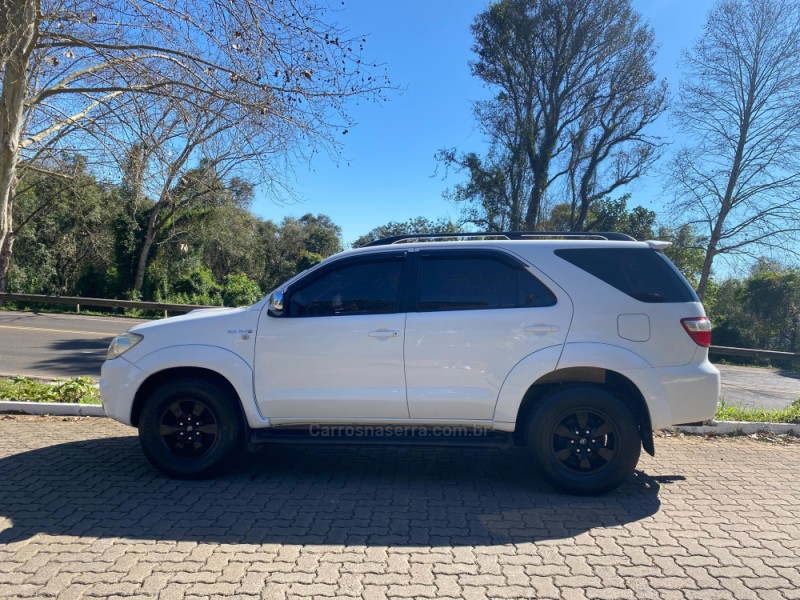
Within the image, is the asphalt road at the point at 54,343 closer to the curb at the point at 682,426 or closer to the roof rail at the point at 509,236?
the curb at the point at 682,426

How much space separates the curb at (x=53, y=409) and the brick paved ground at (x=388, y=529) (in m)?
1.16

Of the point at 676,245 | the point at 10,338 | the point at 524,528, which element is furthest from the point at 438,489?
the point at 676,245

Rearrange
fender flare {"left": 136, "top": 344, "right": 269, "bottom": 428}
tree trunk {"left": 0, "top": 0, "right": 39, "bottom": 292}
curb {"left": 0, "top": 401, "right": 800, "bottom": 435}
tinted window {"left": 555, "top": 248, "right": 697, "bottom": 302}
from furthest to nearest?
curb {"left": 0, "top": 401, "right": 800, "bottom": 435} < tree trunk {"left": 0, "top": 0, "right": 39, "bottom": 292} < fender flare {"left": 136, "top": 344, "right": 269, "bottom": 428} < tinted window {"left": 555, "top": 248, "right": 697, "bottom": 302}

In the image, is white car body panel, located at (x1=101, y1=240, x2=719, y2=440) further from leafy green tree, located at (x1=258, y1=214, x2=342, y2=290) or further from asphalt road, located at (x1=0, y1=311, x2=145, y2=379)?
leafy green tree, located at (x1=258, y1=214, x2=342, y2=290)

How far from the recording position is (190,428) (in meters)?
4.57

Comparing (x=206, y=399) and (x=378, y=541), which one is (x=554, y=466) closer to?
(x=378, y=541)

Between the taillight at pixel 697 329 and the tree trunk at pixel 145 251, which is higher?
the tree trunk at pixel 145 251

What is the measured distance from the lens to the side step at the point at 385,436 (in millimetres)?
4367

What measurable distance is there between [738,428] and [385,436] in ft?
14.3

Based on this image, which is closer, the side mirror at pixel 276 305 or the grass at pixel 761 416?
the side mirror at pixel 276 305

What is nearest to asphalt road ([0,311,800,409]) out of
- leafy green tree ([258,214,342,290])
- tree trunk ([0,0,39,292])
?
tree trunk ([0,0,39,292])

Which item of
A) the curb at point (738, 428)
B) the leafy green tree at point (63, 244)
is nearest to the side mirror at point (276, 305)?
the curb at point (738, 428)

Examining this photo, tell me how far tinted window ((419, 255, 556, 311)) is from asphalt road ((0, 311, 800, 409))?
26.1 feet

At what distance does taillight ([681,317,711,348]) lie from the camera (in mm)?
4246
